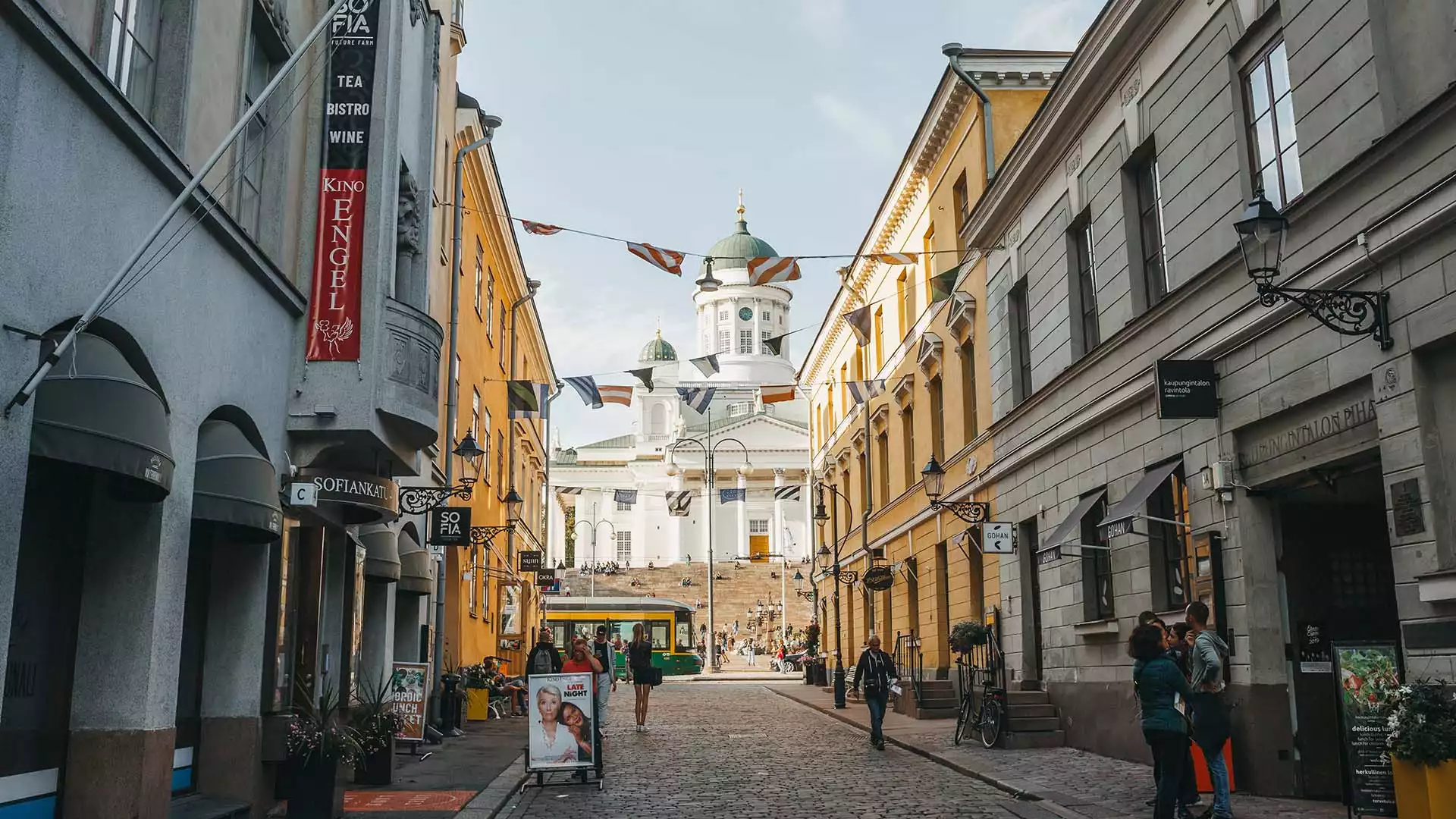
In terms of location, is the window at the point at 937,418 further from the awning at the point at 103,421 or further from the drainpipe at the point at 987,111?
the awning at the point at 103,421

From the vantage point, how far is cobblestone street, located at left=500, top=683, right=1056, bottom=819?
1230 cm

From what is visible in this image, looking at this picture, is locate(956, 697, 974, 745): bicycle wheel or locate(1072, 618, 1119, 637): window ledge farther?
locate(956, 697, 974, 745): bicycle wheel

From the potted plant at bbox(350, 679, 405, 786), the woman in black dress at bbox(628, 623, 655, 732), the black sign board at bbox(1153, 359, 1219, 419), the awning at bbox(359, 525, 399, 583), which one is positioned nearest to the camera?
the potted plant at bbox(350, 679, 405, 786)

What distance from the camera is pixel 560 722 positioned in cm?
1414

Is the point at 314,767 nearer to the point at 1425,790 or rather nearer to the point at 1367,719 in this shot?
the point at 1367,719

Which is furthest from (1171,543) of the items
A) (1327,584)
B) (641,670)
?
(641,670)

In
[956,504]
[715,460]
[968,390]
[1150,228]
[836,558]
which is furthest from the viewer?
[715,460]

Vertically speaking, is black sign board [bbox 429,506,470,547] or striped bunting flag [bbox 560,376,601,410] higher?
striped bunting flag [bbox 560,376,601,410]

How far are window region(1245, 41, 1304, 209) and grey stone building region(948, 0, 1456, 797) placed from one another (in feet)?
0.10

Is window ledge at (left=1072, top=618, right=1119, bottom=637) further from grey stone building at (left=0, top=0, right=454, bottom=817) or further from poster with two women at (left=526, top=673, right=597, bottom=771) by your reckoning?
grey stone building at (left=0, top=0, right=454, bottom=817)

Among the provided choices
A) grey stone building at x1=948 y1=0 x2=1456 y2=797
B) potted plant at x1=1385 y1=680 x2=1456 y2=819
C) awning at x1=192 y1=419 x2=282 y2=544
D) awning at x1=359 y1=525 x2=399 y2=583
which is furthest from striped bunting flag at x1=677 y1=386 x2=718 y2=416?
potted plant at x1=1385 y1=680 x2=1456 y2=819

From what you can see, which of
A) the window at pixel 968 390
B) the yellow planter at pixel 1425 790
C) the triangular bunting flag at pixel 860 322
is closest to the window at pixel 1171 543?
the yellow planter at pixel 1425 790

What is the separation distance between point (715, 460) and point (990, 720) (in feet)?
277

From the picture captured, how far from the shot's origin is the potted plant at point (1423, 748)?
8.76 m
